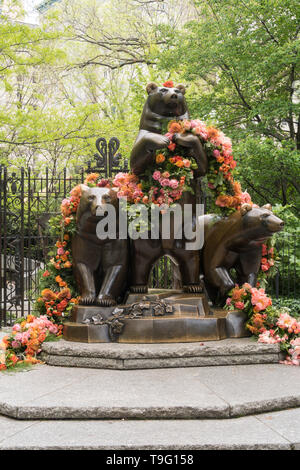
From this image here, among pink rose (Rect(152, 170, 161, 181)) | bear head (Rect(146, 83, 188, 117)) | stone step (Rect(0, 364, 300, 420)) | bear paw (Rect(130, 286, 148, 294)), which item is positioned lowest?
stone step (Rect(0, 364, 300, 420))

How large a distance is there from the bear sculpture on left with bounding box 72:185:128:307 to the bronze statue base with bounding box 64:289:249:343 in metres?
0.22

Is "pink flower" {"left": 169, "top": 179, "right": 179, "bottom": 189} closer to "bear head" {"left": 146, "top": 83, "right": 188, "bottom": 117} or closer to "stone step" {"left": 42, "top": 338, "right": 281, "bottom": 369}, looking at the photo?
"bear head" {"left": 146, "top": 83, "right": 188, "bottom": 117}

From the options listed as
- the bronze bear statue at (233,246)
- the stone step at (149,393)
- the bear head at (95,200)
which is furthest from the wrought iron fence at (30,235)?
the stone step at (149,393)

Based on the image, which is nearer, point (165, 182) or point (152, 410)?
point (152, 410)

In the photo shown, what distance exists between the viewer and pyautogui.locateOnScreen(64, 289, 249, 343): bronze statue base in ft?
14.6

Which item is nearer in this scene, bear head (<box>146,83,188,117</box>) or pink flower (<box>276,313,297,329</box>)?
pink flower (<box>276,313,297,329</box>)

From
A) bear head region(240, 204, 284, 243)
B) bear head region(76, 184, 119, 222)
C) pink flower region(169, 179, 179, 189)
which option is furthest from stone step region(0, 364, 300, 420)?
pink flower region(169, 179, 179, 189)

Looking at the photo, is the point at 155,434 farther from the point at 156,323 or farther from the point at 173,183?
the point at 173,183

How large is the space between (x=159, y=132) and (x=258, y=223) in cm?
145

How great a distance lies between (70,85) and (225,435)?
2025 centimetres

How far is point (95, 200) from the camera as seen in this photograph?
4.86 meters

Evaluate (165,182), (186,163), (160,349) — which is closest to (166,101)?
(186,163)

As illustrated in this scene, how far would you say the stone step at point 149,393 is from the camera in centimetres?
319
